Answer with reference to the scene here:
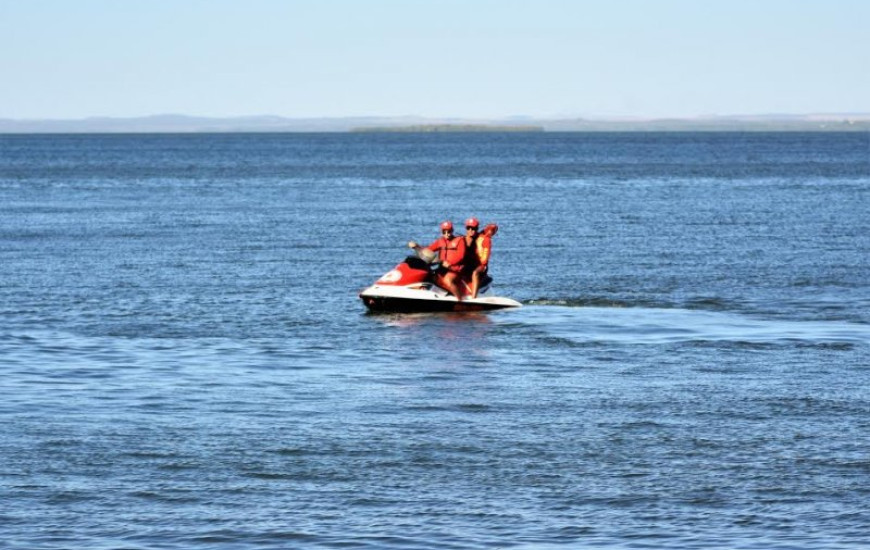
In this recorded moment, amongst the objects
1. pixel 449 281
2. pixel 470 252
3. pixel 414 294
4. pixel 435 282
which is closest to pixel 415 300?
pixel 414 294

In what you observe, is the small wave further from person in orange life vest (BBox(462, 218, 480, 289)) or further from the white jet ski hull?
person in orange life vest (BBox(462, 218, 480, 289))

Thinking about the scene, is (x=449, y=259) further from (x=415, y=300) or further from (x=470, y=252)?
(x=415, y=300)

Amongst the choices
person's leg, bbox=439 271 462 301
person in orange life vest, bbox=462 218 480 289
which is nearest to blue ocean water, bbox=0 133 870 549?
person's leg, bbox=439 271 462 301

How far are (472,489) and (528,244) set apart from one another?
29.4 meters

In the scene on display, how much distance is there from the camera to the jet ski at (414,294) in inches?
1035

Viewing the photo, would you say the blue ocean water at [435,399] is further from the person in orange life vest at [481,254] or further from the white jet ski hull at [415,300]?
the person in orange life vest at [481,254]

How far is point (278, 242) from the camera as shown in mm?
44625

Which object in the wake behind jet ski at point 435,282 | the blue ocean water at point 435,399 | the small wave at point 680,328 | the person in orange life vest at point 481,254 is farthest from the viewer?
the wake behind jet ski at point 435,282

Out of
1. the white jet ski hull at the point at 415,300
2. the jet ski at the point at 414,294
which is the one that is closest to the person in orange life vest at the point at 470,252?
the jet ski at the point at 414,294

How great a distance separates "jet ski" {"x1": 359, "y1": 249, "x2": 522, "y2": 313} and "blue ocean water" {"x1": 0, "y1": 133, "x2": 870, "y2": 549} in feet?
1.13

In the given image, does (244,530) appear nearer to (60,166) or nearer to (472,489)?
(472,489)

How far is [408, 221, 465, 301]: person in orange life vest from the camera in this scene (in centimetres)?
2617

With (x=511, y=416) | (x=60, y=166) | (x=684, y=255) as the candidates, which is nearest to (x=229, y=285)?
(x=684, y=255)

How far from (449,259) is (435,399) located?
25.1 ft
